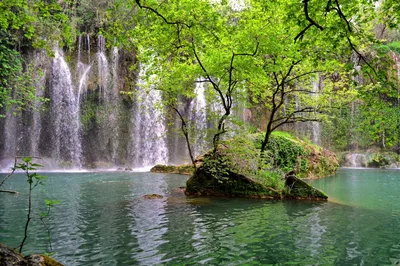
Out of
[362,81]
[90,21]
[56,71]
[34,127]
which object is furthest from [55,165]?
[362,81]

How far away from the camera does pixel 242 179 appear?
13367 mm

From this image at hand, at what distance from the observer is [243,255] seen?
629cm

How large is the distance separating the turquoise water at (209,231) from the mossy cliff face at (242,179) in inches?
32.5

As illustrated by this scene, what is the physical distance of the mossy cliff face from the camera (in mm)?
12891

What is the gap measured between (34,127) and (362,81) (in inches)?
1386

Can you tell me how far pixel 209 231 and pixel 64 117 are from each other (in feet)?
78.2

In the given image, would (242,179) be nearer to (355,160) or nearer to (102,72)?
(102,72)

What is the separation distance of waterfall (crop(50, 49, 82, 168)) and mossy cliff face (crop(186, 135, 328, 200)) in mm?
17774

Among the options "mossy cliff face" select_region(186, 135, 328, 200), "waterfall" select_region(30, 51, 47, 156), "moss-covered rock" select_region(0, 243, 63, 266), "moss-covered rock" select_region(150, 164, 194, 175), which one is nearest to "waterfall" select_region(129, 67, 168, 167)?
"moss-covered rock" select_region(150, 164, 194, 175)

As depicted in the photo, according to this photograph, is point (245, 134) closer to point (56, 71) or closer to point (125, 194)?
point (125, 194)

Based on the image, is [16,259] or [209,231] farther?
[209,231]

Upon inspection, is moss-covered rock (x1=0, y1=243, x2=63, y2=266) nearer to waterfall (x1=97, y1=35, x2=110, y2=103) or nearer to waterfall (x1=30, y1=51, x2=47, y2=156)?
waterfall (x1=30, y1=51, x2=47, y2=156)

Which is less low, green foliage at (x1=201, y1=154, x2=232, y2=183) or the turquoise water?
green foliage at (x1=201, y1=154, x2=232, y2=183)

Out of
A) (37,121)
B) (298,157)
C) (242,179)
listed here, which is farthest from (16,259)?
(37,121)
